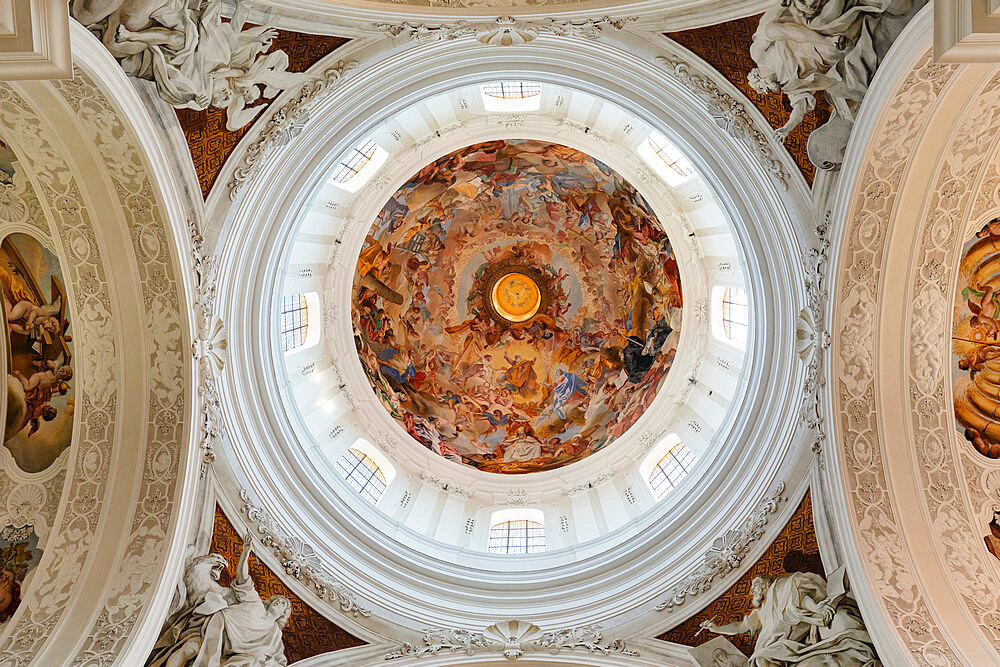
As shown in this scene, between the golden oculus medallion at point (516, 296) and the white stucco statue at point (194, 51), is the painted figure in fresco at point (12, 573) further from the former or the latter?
the golden oculus medallion at point (516, 296)

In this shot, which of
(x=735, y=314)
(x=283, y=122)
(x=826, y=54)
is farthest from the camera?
(x=735, y=314)

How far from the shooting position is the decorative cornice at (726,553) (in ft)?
37.0

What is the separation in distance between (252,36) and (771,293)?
820 centimetres

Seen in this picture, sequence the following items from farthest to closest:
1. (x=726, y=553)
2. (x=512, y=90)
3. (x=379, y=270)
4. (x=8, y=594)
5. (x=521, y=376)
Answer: (x=521, y=376) < (x=379, y=270) < (x=512, y=90) < (x=726, y=553) < (x=8, y=594)

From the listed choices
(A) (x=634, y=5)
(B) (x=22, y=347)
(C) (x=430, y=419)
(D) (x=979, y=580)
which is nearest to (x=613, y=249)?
(C) (x=430, y=419)

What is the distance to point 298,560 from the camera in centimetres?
1177

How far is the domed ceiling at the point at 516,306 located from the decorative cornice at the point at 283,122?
257 inches

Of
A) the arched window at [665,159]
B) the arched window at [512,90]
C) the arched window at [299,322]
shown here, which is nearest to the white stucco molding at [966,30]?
the arched window at [665,159]

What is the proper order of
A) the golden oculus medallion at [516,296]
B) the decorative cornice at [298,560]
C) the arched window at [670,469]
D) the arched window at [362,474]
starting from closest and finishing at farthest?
1. the decorative cornice at [298,560]
2. the arched window at [670,469]
3. the arched window at [362,474]
4. the golden oculus medallion at [516,296]

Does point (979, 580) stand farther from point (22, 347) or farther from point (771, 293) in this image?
point (22, 347)

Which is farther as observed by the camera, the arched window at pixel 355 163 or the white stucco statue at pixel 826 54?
the arched window at pixel 355 163

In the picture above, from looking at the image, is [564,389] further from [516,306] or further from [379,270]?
[379,270]

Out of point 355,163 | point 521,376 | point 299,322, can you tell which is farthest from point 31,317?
point 521,376

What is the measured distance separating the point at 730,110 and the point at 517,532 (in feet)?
31.8
